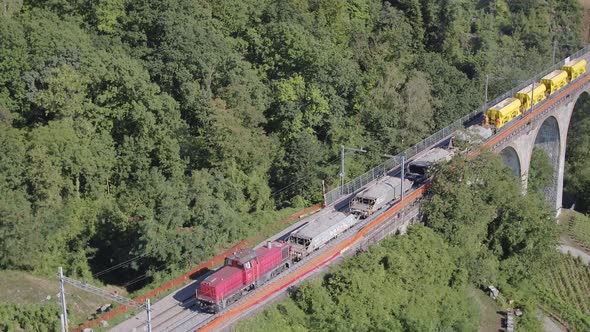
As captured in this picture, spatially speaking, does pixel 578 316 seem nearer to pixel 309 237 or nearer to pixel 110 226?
pixel 309 237

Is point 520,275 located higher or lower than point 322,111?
lower

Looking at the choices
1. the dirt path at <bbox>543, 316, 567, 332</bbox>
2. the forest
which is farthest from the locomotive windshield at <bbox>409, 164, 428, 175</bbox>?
the dirt path at <bbox>543, 316, 567, 332</bbox>

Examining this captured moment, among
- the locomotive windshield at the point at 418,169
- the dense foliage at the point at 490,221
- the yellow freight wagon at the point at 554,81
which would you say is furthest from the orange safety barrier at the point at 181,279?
the yellow freight wagon at the point at 554,81

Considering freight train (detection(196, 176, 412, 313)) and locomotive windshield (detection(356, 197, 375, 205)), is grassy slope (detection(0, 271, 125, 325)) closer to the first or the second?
freight train (detection(196, 176, 412, 313))

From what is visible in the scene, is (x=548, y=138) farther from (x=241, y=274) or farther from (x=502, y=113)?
(x=241, y=274)

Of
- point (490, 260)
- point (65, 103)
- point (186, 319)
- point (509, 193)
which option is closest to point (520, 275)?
point (490, 260)
